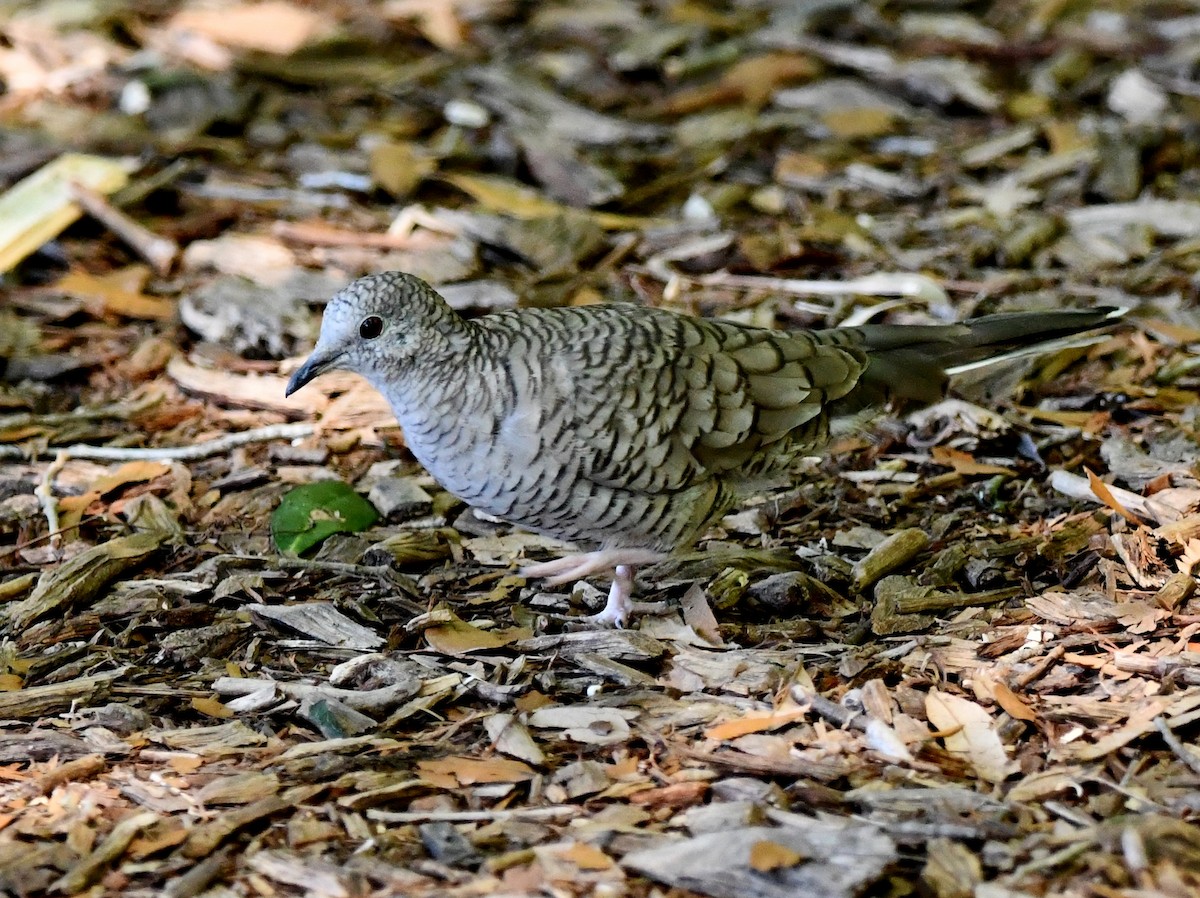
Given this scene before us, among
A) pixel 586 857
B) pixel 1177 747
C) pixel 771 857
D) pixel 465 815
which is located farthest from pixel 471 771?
pixel 1177 747

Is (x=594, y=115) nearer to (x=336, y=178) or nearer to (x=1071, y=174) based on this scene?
(x=336, y=178)

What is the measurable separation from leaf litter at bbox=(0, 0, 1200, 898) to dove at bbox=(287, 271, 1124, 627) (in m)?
0.28

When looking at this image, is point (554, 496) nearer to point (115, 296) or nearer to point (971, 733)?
point (971, 733)

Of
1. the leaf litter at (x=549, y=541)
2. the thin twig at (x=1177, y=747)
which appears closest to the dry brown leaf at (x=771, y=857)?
the leaf litter at (x=549, y=541)

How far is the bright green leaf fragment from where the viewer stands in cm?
494

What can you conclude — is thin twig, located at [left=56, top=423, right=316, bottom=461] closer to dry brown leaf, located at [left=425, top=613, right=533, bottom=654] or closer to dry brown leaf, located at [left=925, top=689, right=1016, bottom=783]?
dry brown leaf, located at [left=425, top=613, right=533, bottom=654]

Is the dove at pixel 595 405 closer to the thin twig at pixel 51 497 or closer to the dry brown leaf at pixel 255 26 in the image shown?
the thin twig at pixel 51 497

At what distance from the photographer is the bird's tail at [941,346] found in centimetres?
493

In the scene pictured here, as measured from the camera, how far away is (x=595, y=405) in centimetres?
441

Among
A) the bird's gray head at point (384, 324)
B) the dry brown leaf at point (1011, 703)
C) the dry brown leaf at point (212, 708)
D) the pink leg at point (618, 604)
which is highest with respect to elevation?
the bird's gray head at point (384, 324)

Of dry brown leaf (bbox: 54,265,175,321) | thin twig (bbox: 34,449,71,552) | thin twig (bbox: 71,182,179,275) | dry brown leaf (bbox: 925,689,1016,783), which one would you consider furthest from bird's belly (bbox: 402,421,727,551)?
thin twig (bbox: 71,182,179,275)

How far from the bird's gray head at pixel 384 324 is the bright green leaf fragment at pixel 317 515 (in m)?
0.70

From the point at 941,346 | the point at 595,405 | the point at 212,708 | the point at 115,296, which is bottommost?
the point at 212,708

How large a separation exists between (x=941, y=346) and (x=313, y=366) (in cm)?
206
